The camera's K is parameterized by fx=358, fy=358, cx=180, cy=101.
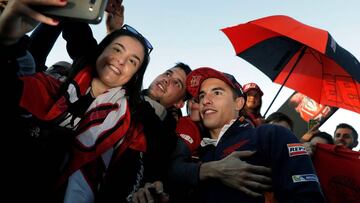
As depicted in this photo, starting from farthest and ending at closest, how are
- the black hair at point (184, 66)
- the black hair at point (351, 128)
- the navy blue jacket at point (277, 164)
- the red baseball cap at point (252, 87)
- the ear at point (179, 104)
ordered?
the black hair at point (351, 128) → the red baseball cap at point (252, 87) → the black hair at point (184, 66) → the ear at point (179, 104) → the navy blue jacket at point (277, 164)

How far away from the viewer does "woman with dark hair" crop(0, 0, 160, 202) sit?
1580 mm

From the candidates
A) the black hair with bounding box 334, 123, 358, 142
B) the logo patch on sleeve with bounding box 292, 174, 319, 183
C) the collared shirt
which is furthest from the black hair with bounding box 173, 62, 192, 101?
the black hair with bounding box 334, 123, 358, 142

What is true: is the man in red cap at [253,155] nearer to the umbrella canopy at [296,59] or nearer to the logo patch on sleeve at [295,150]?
the logo patch on sleeve at [295,150]

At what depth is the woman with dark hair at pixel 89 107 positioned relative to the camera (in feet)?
5.18

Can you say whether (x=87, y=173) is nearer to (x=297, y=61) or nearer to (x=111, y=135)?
(x=111, y=135)

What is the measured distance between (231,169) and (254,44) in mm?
2853

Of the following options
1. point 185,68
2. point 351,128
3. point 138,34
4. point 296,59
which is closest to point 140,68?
point 138,34

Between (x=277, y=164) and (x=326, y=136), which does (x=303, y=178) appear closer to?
(x=277, y=164)

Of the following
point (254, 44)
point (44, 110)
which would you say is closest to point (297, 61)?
point (254, 44)

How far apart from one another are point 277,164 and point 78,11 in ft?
5.00

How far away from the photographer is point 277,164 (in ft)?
7.12

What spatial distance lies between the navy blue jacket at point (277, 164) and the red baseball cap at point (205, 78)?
589 millimetres

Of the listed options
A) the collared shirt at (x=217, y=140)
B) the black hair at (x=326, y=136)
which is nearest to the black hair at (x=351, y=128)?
the black hair at (x=326, y=136)

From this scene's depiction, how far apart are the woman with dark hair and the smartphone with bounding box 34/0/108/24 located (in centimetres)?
23
